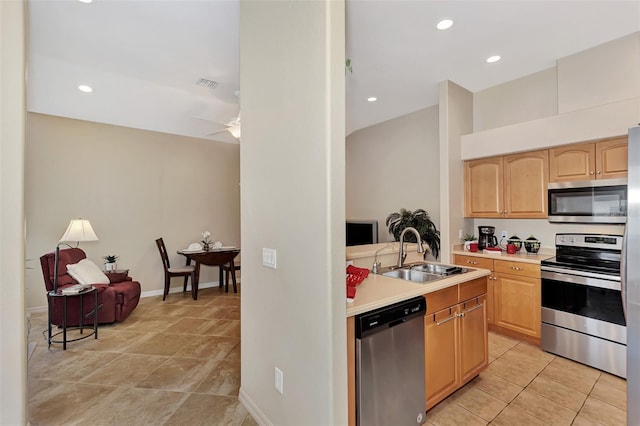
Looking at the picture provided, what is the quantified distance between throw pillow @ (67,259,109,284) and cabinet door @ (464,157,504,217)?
4.78 metres

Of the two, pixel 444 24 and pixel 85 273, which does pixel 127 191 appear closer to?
pixel 85 273

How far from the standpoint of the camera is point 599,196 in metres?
2.89

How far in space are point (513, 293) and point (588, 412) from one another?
1.26m

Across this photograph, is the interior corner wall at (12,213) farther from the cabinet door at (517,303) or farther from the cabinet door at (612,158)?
the cabinet door at (612,158)

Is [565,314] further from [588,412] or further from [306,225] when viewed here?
[306,225]

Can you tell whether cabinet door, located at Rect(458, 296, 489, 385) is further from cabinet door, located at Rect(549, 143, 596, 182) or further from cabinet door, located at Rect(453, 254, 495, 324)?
cabinet door, located at Rect(549, 143, 596, 182)

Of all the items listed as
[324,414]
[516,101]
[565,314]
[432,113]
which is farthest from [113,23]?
[565,314]

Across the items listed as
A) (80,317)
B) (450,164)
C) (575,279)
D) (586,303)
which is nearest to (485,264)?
(575,279)

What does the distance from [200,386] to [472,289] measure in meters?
2.28

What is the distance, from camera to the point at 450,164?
A: 3.71 meters

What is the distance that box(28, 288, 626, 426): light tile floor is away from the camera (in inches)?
80.0

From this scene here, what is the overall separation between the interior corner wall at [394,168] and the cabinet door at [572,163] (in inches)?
57.2

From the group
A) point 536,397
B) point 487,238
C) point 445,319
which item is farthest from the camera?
point 487,238

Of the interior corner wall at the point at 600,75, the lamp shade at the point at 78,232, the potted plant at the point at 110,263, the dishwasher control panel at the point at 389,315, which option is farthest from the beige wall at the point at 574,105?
the potted plant at the point at 110,263
